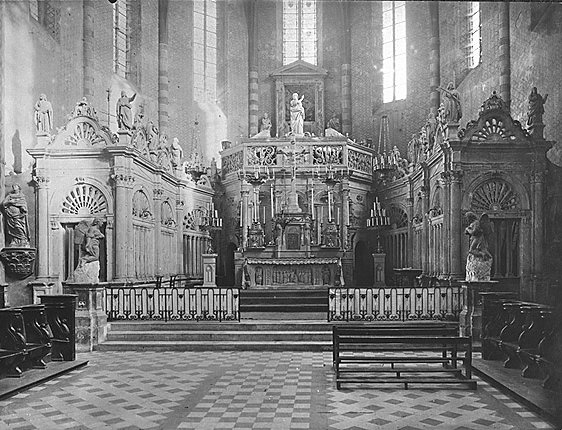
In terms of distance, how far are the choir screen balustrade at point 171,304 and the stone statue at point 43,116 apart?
4596 mm

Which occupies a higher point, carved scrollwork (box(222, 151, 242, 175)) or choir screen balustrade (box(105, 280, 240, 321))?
carved scrollwork (box(222, 151, 242, 175))

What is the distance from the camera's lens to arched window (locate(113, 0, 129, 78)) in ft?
63.3

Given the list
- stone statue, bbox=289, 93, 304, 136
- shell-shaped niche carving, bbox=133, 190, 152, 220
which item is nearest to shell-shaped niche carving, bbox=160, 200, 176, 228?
shell-shaped niche carving, bbox=133, 190, 152, 220

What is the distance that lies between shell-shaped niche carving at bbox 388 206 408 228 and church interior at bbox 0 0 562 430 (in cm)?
8

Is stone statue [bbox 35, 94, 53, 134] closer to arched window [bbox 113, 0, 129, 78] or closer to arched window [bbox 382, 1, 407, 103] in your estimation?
arched window [bbox 113, 0, 129, 78]

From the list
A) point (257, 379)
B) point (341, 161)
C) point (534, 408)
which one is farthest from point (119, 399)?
point (341, 161)

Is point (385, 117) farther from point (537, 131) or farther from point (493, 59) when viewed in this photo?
point (537, 131)

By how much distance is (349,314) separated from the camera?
1171 centimetres

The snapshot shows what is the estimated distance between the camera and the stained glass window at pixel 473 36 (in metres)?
15.2

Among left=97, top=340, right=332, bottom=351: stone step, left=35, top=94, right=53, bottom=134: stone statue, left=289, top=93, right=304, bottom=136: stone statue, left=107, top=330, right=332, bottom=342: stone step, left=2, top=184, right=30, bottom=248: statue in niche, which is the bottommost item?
left=97, top=340, right=332, bottom=351: stone step

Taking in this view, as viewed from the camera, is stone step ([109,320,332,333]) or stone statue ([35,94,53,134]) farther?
stone statue ([35,94,53,134])

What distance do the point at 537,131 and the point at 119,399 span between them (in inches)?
400

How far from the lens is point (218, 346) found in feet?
35.6

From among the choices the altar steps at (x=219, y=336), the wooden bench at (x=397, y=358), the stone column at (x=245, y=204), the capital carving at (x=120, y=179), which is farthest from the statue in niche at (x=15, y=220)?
the wooden bench at (x=397, y=358)
